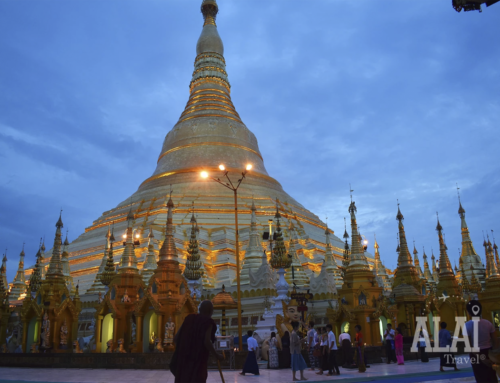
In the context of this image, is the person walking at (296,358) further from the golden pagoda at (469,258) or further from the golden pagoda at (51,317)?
the golden pagoda at (469,258)

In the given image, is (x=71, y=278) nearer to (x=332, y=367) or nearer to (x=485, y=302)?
(x=332, y=367)

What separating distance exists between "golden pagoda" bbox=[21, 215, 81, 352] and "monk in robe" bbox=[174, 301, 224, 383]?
1591cm

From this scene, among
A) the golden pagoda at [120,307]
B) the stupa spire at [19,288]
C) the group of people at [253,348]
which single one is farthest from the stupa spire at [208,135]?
the group of people at [253,348]

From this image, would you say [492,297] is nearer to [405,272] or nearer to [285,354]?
[405,272]

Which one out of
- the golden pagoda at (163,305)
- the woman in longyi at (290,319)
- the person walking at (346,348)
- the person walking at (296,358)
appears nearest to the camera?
the person walking at (296,358)

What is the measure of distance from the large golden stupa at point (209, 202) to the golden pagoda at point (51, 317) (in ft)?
20.5

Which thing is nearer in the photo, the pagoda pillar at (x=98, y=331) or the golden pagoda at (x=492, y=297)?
the pagoda pillar at (x=98, y=331)

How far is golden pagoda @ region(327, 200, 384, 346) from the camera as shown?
17703 mm

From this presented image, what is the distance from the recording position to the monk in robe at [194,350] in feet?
15.5

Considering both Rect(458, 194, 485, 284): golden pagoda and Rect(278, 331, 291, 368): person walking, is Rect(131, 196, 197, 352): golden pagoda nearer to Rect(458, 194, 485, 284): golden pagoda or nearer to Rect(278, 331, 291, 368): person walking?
Rect(278, 331, 291, 368): person walking

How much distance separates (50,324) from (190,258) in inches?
268

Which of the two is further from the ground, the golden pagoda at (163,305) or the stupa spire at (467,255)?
the stupa spire at (467,255)

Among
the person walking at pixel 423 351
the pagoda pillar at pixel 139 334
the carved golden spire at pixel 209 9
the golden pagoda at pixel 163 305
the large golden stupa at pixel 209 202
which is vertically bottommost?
the person walking at pixel 423 351

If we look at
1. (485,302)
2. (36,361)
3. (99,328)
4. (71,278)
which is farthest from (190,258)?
(485,302)
